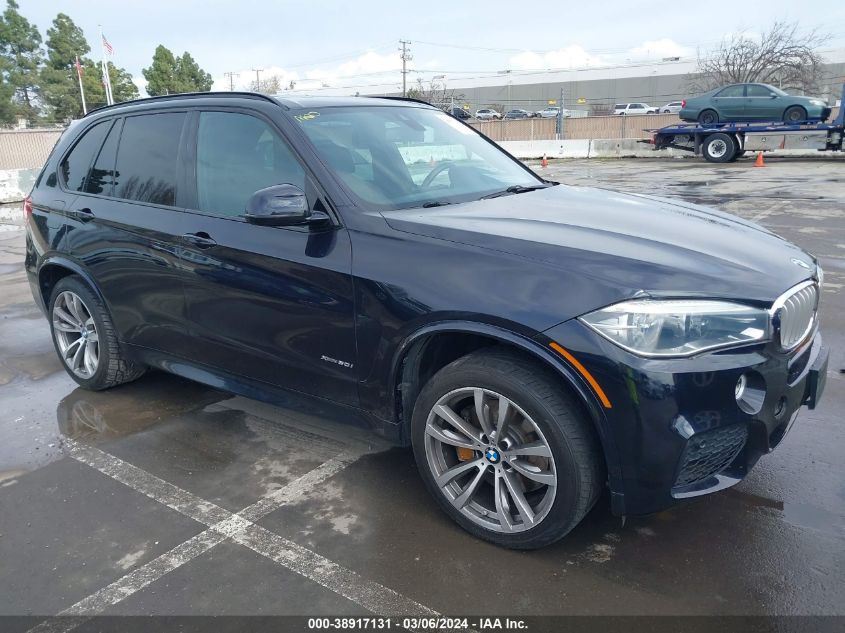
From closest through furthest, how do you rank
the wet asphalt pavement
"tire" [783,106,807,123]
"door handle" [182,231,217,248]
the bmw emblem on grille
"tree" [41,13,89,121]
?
the wet asphalt pavement
the bmw emblem on grille
"door handle" [182,231,217,248]
"tire" [783,106,807,123]
"tree" [41,13,89,121]

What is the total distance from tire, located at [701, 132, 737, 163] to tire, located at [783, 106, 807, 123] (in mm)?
1835

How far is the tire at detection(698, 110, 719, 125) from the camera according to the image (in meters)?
22.5

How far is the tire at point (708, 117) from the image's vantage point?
888 inches

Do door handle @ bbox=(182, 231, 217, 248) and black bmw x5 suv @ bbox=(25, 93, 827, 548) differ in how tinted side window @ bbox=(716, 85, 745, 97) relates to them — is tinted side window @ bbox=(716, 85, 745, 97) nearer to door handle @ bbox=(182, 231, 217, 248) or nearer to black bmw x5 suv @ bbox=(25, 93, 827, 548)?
black bmw x5 suv @ bbox=(25, 93, 827, 548)

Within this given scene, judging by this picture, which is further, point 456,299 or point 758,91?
point 758,91

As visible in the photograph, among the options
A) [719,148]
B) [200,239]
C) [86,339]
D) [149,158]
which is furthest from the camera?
[719,148]

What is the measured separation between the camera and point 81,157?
4609 millimetres

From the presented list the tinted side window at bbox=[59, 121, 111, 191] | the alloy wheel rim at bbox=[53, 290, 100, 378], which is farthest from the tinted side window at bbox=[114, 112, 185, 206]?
the alloy wheel rim at bbox=[53, 290, 100, 378]

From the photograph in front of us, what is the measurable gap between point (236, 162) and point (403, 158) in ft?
2.89

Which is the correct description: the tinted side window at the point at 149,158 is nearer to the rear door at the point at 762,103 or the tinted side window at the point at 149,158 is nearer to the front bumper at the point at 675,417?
the front bumper at the point at 675,417

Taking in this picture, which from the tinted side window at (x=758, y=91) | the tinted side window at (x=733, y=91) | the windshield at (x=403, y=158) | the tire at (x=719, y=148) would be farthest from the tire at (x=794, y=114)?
the windshield at (x=403, y=158)

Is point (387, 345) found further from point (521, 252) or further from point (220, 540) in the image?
point (220, 540)

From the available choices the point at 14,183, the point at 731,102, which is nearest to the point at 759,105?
the point at 731,102

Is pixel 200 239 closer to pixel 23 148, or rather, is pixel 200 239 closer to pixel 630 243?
pixel 630 243
